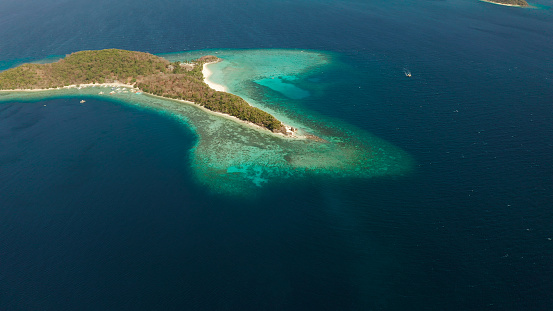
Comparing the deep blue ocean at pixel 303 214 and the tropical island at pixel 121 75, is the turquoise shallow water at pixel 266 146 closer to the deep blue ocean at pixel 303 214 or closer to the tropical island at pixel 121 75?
the deep blue ocean at pixel 303 214

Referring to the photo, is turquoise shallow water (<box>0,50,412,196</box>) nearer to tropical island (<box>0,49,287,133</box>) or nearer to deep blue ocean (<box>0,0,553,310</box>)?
deep blue ocean (<box>0,0,553,310</box>)

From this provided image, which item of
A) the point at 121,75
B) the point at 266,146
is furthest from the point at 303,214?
Answer: the point at 121,75

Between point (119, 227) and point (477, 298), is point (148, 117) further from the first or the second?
point (477, 298)

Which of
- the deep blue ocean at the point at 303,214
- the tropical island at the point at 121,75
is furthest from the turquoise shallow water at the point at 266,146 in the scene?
the tropical island at the point at 121,75

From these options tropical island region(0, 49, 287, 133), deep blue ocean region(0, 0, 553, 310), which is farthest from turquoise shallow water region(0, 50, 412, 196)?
tropical island region(0, 49, 287, 133)

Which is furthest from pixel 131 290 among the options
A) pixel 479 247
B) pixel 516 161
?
pixel 516 161

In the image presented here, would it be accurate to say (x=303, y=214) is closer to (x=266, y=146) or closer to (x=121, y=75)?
(x=266, y=146)
